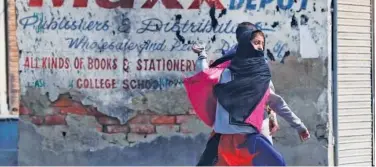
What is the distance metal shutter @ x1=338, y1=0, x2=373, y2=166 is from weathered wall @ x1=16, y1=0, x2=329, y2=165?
382 millimetres

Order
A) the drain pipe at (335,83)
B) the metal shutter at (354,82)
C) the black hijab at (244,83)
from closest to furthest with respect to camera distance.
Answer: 1. the black hijab at (244,83)
2. the drain pipe at (335,83)
3. the metal shutter at (354,82)

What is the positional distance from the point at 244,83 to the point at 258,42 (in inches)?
16.3

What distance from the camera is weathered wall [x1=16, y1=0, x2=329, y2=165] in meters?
7.16

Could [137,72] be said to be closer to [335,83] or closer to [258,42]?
[258,42]

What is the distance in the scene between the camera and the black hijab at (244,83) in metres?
7.08

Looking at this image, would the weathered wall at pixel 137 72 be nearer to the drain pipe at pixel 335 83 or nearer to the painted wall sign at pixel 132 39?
the painted wall sign at pixel 132 39

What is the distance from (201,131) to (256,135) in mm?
520

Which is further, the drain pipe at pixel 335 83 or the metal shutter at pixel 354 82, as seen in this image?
the metal shutter at pixel 354 82

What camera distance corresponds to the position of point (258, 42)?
7148 millimetres

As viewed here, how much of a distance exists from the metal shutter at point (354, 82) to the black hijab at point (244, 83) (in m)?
0.89

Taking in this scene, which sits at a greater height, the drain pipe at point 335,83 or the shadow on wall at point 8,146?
the drain pipe at point 335,83

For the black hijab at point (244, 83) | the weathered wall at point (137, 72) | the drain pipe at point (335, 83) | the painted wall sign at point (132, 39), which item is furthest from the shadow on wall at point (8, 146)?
the drain pipe at point (335, 83)

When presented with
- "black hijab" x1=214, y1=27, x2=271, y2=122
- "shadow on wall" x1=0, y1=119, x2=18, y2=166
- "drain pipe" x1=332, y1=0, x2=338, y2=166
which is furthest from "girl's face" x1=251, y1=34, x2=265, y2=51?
"shadow on wall" x1=0, y1=119, x2=18, y2=166

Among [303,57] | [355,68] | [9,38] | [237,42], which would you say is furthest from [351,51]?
[9,38]
